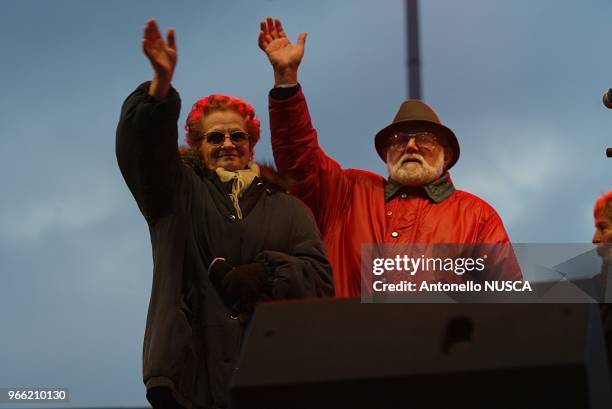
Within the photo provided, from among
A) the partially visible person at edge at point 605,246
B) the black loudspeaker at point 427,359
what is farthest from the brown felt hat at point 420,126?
the black loudspeaker at point 427,359

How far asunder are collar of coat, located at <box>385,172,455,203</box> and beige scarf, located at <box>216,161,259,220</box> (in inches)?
50.2

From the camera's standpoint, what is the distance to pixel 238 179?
Result: 13.4 ft

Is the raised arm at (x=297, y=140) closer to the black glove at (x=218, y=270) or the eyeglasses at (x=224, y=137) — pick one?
the eyeglasses at (x=224, y=137)

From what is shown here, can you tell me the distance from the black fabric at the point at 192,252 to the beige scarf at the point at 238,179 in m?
0.03

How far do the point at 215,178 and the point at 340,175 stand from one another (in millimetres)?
1346

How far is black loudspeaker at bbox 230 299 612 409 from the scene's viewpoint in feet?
6.57

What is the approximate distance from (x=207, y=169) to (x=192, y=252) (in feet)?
1.38

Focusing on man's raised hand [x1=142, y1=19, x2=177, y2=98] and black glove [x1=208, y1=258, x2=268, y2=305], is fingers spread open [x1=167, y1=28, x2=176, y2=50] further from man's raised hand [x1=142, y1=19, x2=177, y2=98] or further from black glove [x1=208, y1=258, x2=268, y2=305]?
black glove [x1=208, y1=258, x2=268, y2=305]

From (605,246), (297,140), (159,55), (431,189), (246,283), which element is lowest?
(605,246)

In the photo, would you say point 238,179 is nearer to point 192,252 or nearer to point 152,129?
point 192,252

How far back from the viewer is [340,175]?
532 cm

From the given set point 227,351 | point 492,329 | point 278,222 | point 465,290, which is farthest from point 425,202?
point 492,329

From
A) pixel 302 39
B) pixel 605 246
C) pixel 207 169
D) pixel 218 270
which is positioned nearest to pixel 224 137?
pixel 207 169

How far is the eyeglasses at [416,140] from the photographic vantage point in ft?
17.6
